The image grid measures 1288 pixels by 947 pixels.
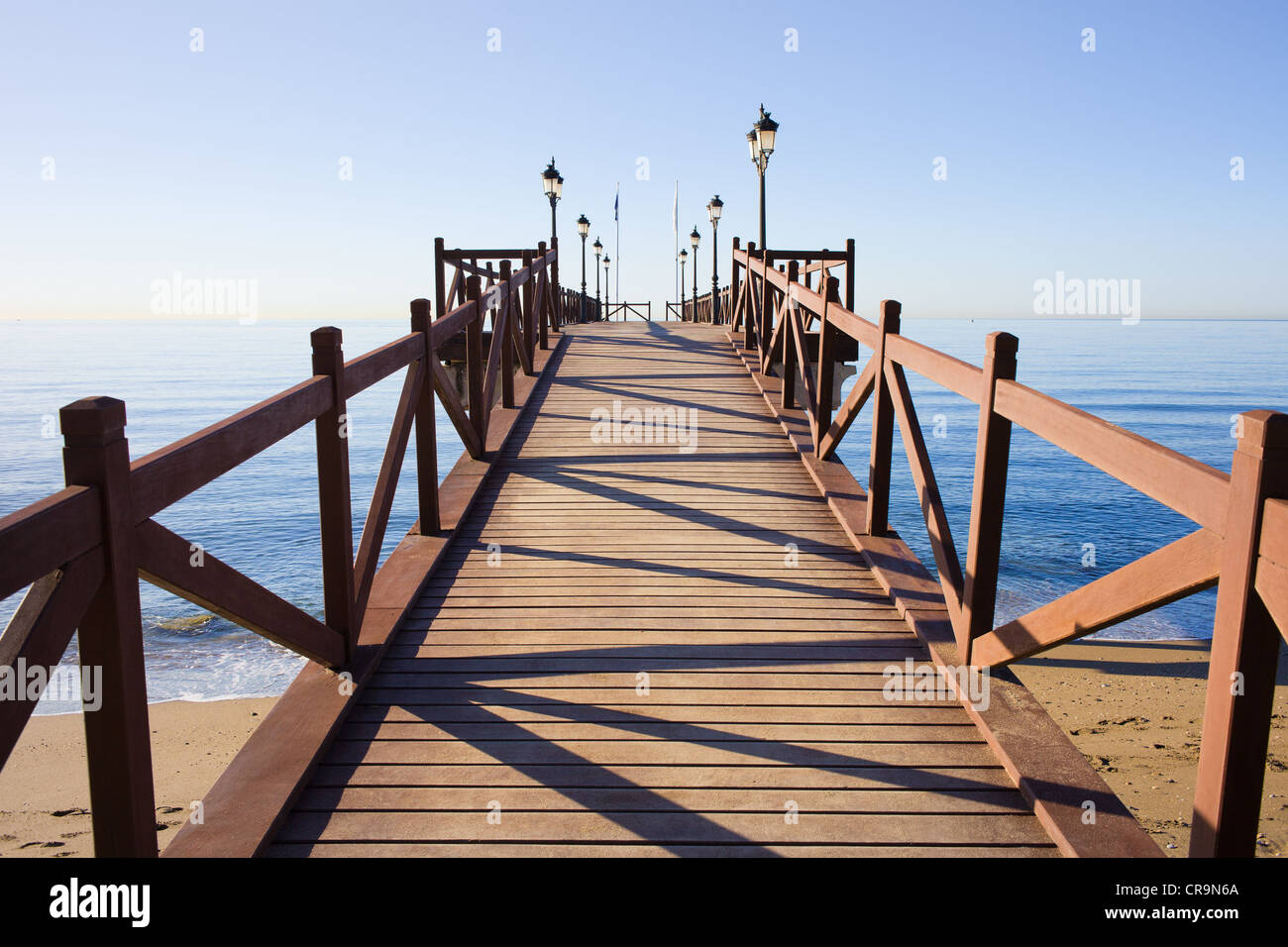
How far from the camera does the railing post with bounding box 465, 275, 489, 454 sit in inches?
261

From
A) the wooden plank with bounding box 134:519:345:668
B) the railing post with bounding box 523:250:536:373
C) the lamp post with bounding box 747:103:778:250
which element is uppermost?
the lamp post with bounding box 747:103:778:250

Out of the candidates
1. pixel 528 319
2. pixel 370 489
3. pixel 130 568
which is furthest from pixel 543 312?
pixel 370 489

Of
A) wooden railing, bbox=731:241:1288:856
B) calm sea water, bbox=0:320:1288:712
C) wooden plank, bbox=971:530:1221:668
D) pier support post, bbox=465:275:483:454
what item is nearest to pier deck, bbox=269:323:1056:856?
wooden plank, bbox=971:530:1221:668

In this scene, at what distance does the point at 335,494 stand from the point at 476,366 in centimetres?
340

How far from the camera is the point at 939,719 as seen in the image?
11.3 ft

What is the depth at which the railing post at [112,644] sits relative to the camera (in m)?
2.02

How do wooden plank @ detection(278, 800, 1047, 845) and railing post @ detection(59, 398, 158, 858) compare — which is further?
wooden plank @ detection(278, 800, 1047, 845)

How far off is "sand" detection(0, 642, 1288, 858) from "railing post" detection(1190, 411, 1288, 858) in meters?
7.37

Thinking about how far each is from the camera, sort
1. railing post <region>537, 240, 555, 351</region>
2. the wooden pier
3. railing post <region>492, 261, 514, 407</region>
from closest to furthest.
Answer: the wooden pier, railing post <region>492, 261, 514, 407</region>, railing post <region>537, 240, 555, 351</region>

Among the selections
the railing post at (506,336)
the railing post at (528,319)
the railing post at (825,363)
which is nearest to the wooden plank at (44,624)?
the railing post at (825,363)

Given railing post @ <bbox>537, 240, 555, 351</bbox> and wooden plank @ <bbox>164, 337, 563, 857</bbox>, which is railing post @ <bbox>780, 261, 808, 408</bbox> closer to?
railing post @ <bbox>537, 240, 555, 351</bbox>
